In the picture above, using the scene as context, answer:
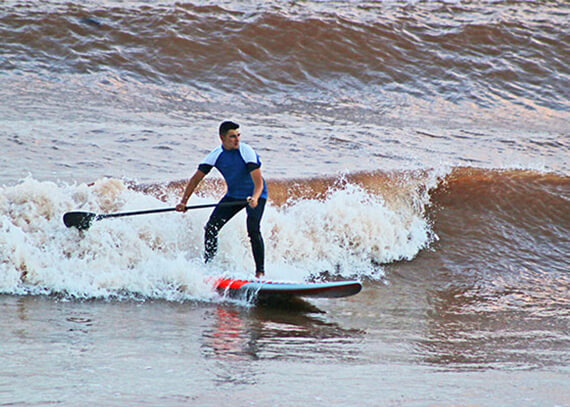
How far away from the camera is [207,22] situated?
58.0ft

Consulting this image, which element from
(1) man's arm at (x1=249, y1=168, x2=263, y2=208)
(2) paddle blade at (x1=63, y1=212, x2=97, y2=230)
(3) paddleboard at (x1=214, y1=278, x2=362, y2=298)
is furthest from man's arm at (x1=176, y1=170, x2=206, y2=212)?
(2) paddle blade at (x1=63, y1=212, x2=97, y2=230)

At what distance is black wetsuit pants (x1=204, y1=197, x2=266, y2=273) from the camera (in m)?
6.39

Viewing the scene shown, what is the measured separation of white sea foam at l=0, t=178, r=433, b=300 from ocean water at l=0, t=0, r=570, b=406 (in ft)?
0.08

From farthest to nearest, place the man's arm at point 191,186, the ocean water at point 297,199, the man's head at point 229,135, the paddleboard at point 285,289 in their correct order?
the man's arm at point 191,186 < the man's head at point 229,135 < the paddleboard at point 285,289 < the ocean water at point 297,199

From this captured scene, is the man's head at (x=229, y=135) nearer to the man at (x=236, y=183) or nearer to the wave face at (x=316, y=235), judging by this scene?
the man at (x=236, y=183)

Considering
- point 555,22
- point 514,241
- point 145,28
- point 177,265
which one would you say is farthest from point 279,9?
point 177,265

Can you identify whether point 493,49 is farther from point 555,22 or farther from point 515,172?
point 515,172

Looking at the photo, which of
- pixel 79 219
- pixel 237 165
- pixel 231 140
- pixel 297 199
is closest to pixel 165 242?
pixel 79 219

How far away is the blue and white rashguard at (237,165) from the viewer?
6.23 metres

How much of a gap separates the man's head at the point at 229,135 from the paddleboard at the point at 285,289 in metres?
1.21

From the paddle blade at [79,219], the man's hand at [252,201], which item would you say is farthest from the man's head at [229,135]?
the paddle blade at [79,219]

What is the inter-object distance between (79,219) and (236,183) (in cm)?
162

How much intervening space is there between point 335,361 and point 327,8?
15911 millimetres

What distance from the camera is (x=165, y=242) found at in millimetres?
7258
